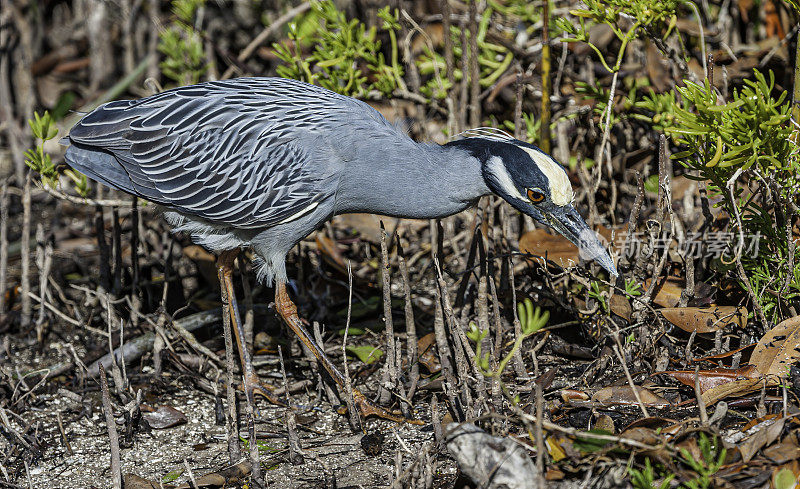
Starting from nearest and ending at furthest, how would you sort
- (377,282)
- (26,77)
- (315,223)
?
(315,223) < (377,282) < (26,77)

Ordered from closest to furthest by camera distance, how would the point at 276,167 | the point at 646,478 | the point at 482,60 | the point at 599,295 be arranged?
the point at 646,478 → the point at 599,295 → the point at 276,167 → the point at 482,60

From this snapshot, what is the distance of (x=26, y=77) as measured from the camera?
714 cm

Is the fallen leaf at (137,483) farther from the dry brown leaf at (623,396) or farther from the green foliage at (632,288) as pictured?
the green foliage at (632,288)

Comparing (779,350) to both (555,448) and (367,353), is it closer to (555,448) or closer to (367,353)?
(555,448)

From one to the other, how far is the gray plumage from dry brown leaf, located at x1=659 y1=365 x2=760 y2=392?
1210mm

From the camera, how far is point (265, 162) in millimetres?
4289

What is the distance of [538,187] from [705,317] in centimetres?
98

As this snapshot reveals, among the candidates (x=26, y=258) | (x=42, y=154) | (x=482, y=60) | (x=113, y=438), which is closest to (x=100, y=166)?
(x=42, y=154)

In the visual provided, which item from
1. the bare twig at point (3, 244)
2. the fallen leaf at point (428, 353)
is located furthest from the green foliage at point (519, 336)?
the bare twig at point (3, 244)

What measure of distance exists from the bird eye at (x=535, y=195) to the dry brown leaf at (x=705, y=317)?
78 centimetres

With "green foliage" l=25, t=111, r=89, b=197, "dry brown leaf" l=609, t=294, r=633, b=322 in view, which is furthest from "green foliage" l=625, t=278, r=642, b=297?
"green foliage" l=25, t=111, r=89, b=197

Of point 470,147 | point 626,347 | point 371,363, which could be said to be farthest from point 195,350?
point 626,347

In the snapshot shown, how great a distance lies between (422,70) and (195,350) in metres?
2.44

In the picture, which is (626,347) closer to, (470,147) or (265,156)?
(470,147)
